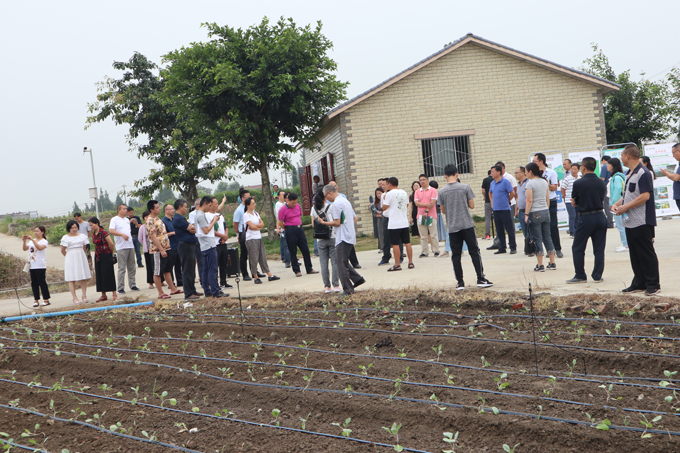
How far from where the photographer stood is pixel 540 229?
29.0 feet

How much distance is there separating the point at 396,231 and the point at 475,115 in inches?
404

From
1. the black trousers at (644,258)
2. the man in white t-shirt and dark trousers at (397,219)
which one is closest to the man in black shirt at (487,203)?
the man in white t-shirt and dark trousers at (397,219)

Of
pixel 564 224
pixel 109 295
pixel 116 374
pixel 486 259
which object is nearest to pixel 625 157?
pixel 486 259

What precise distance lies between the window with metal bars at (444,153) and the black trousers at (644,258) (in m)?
12.8

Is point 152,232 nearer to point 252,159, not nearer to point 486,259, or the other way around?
point 486,259

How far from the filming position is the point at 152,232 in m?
9.73

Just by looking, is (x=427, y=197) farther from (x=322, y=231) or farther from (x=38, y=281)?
(x=38, y=281)

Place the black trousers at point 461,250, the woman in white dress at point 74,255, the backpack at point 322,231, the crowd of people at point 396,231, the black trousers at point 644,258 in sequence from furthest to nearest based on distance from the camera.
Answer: the woman in white dress at point 74,255, the backpack at point 322,231, the black trousers at point 461,250, the crowd of people at point 396,231, the black trousers at point 644,258

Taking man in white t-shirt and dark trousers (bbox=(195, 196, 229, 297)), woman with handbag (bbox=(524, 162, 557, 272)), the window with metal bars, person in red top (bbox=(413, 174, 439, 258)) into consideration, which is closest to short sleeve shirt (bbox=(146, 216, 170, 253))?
man in white t-shirt and dark trousers (bbox=(195, 196, 229, 297))

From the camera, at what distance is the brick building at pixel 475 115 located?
19.2 meters

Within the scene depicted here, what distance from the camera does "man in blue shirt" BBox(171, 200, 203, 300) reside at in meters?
9.24

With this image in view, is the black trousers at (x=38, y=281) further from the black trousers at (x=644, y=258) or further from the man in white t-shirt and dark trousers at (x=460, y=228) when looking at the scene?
the black trousers at (x=644, y=258)

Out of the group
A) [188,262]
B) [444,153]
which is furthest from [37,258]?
[444,153]

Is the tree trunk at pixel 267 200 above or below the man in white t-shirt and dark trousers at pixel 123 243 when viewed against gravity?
above
